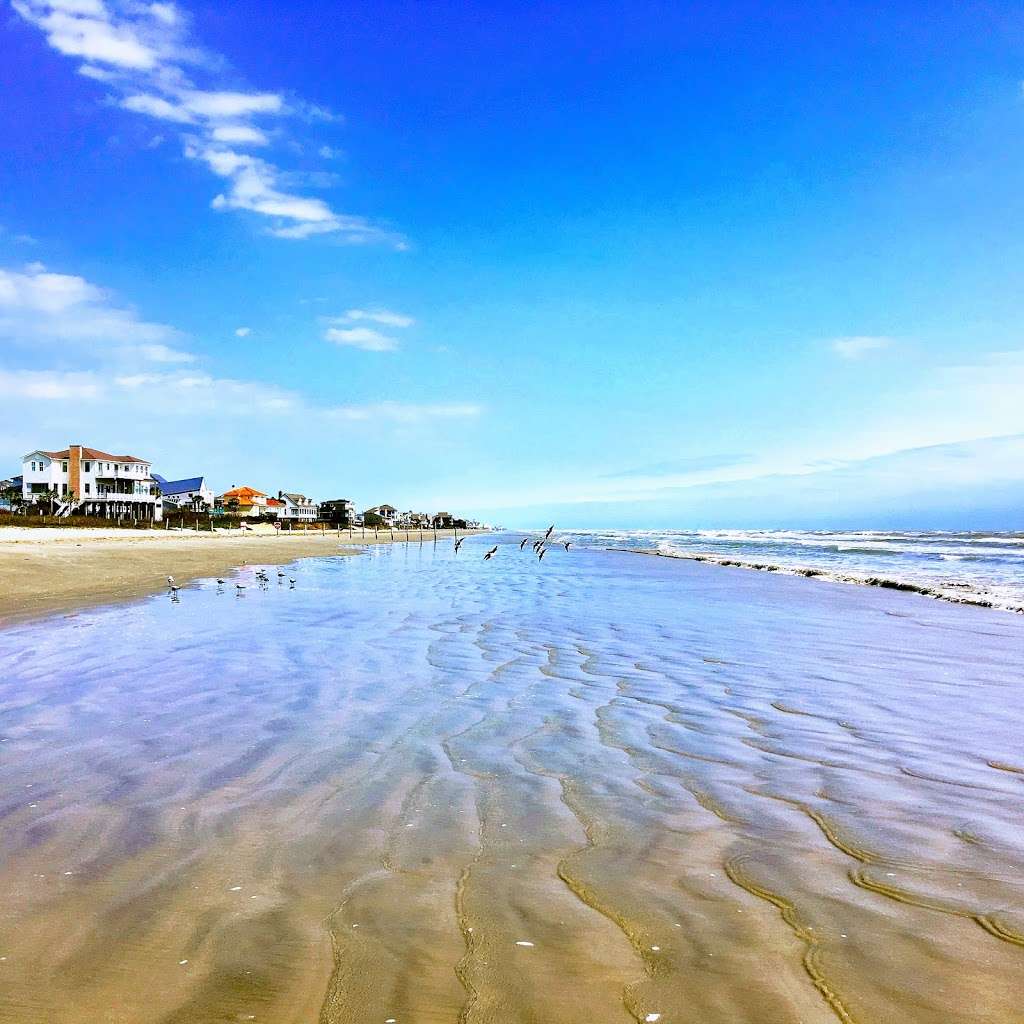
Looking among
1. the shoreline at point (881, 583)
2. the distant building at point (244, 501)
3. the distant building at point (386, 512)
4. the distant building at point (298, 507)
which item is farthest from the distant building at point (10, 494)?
the shoreline at point (881, 583)

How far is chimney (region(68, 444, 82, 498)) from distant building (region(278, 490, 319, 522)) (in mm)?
57585

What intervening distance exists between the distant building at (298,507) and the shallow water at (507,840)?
146532mm

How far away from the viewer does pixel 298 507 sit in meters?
160

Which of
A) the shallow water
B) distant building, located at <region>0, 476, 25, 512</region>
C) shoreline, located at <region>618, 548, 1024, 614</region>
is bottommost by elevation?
the shallow water

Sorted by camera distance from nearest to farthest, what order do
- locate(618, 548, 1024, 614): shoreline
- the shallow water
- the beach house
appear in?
the shallow water, locate(618, 548, 1024, 614): shoreline, the beach house

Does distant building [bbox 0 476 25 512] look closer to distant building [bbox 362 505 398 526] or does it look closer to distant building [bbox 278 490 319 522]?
distant building [bbox 278 490 319 522]

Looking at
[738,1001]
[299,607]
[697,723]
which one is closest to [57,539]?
[299,607]

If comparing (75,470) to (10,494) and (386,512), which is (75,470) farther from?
(386,512)

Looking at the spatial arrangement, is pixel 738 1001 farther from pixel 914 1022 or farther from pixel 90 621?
pixel 90 621

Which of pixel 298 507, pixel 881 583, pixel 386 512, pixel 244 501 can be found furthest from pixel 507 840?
pixel 386 512

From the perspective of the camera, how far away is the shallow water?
3.00 meters

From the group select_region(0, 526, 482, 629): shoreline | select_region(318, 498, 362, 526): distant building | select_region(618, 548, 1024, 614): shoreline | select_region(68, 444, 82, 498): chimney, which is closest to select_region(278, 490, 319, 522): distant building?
select_region(318, 498, 362, 526): distant building

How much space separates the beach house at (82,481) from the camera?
89.5 meters

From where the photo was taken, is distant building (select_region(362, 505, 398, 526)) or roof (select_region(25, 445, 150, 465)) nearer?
roof (select_region(25, 445, 150, 465))
